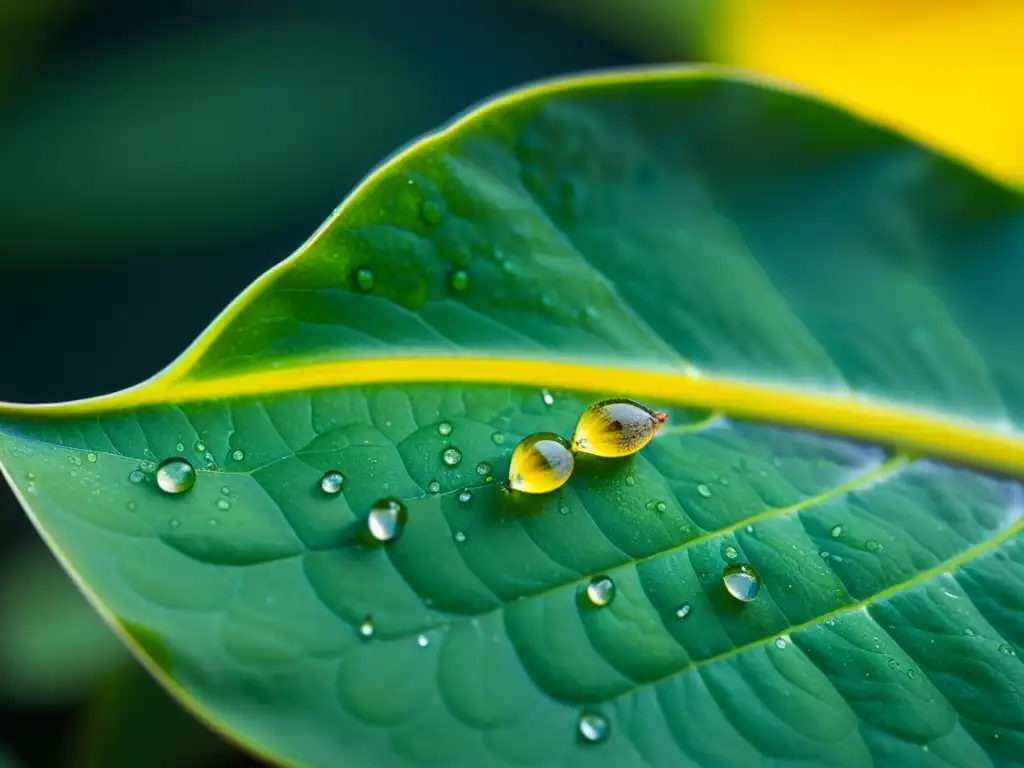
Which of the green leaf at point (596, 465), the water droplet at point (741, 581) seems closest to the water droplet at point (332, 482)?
the green leaf at point (596, 465)

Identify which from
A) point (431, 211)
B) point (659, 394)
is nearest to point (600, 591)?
point (659, 394)

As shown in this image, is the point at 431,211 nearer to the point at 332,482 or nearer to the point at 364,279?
the point at 364,279

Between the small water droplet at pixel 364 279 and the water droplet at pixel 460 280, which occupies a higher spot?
the small water droplet at pixel 364 279

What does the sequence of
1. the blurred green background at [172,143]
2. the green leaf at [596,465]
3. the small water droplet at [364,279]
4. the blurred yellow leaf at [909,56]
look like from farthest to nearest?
the blurred yellow leaf at [909,56]
the blurred green background at [172,143]
the small water droplet at [364,279]
the green leaf at [596,465]

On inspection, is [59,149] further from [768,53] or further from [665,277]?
[768,53]

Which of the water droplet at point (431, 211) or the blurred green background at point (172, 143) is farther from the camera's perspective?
the blurred green background at point (172, 143)

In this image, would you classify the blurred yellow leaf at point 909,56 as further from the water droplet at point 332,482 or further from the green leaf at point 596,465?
the water droplet at point 332,482

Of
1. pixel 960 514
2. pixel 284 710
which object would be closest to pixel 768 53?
pixel 960 514
